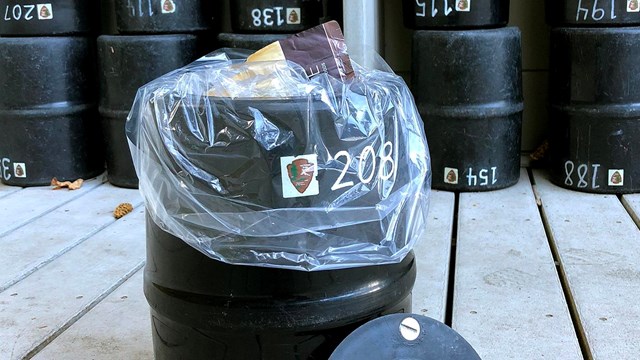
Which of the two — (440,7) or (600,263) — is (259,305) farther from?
(440,7)

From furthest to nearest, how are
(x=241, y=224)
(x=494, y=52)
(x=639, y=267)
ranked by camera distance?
(x=494, y=52), (x=639, y=267), (x=241, y=224)

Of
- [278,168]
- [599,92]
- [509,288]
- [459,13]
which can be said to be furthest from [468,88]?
[278,168]

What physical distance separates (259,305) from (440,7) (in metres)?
1.34

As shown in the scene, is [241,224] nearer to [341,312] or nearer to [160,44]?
[341,312]

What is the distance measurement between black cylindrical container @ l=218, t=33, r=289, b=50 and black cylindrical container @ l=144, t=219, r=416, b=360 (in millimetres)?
1223

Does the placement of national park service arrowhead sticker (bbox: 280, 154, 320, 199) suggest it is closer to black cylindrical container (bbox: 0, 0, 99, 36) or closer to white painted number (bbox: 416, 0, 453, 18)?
white painted number (bbox: 416, 0, 453, 18)

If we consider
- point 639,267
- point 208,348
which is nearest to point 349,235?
point 208,348

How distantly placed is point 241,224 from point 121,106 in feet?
4.52

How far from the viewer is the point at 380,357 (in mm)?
794

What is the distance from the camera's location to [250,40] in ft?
6.66

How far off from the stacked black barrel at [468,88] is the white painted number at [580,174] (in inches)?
5.5

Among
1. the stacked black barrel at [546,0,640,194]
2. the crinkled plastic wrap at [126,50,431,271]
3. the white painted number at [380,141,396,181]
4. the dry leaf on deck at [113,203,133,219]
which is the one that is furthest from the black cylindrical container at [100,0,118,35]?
the white painted number at [380,141,396,181]

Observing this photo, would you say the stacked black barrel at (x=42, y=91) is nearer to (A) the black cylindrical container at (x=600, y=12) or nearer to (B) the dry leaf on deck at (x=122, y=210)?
(B) the dry leaf on deck at (x=122, y=210)

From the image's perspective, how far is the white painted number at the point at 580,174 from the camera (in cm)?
193
